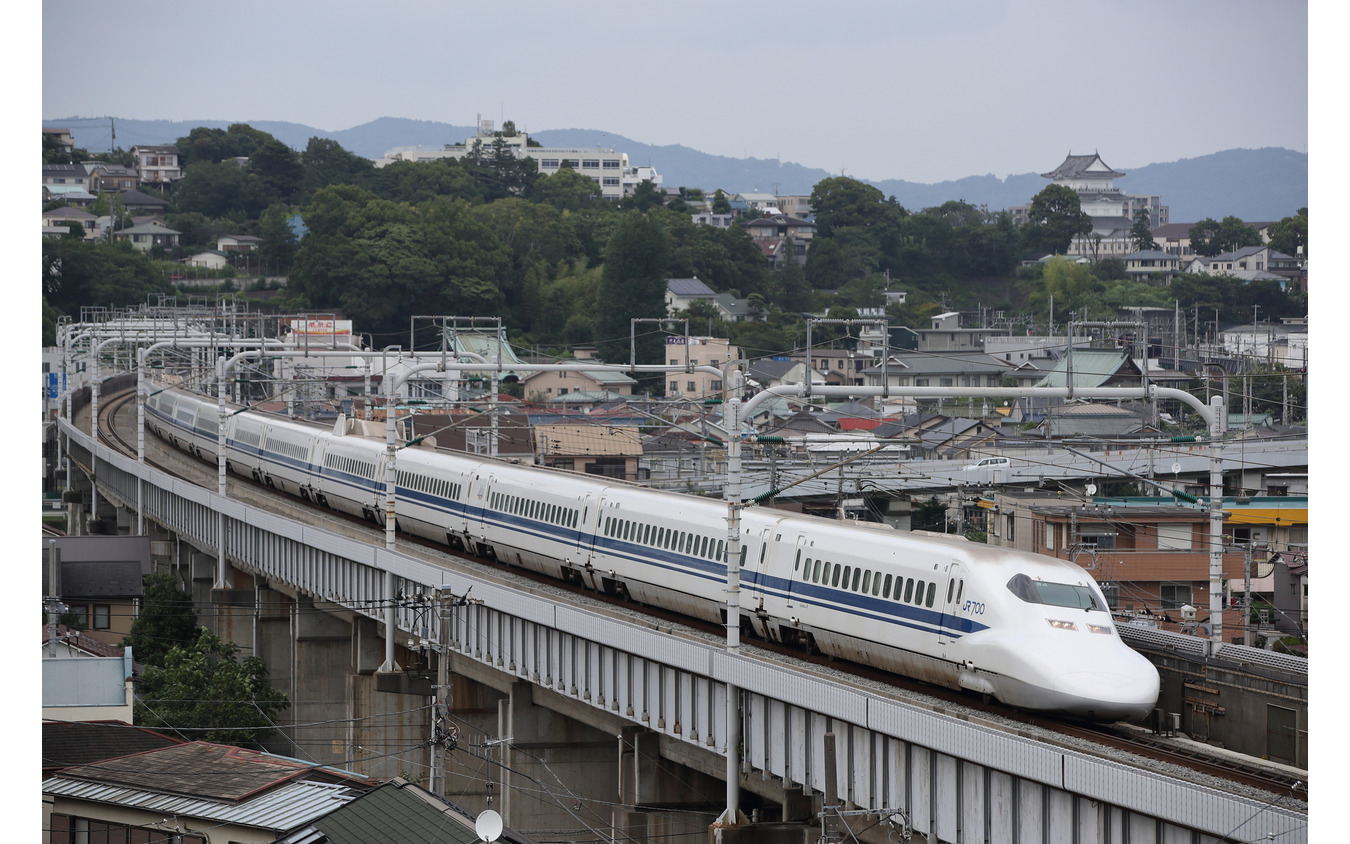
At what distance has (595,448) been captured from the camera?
53.0 metres

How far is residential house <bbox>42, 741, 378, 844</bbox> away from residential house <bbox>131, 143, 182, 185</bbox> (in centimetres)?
13498

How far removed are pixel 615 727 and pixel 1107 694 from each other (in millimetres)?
8961

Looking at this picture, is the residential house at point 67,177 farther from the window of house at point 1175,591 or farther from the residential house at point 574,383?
the window of house at point 1175,591

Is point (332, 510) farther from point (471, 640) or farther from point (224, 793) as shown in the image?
point (224, 793)

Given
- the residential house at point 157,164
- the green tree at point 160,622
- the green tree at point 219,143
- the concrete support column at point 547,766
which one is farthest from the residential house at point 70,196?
the concrete support column at point 547,766

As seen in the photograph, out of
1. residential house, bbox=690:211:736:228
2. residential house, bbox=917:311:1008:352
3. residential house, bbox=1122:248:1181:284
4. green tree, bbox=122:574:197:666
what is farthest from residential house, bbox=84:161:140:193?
green tree, bbox=122:574:197:666

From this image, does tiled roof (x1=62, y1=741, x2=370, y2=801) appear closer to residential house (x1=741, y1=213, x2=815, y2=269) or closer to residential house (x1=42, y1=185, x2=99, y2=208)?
residential house (x1=42, y1=185, x2=99, y2=208)

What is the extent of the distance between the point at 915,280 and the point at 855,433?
75.9m

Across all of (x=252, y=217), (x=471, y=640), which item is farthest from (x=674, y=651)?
(x=252, y=217)

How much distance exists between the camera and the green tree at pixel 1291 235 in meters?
75.3

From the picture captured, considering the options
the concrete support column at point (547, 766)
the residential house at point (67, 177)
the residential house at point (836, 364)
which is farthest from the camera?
the residential house at point (67, 177)

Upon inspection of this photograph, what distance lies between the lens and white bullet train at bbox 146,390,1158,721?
57.5 feet

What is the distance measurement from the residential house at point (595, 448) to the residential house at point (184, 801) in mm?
33714

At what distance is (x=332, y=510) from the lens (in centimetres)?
4397
